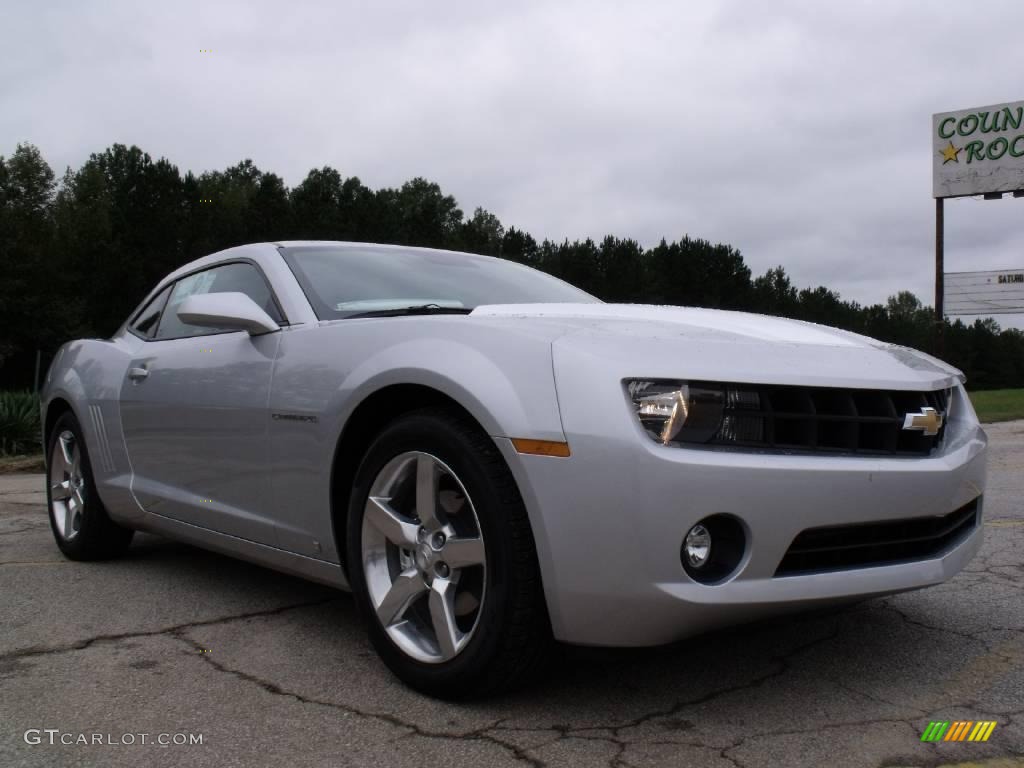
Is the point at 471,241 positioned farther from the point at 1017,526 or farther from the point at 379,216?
the point at 1017,526

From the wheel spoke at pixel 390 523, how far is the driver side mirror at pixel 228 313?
843 mm

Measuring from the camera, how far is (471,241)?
277 feet

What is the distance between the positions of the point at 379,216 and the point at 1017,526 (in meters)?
68.4

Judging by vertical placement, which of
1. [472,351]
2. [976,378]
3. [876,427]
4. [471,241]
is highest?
[471,241]

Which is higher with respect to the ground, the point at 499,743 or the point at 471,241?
the point at 471,241

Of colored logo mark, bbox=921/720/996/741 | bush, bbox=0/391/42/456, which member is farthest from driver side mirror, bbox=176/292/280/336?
bush, bbox=0/391/42/456

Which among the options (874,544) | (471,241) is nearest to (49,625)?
(874,544)

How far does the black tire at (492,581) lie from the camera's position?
2365 millimetres

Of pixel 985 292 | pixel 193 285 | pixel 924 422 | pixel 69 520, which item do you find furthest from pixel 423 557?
pixel 985 292

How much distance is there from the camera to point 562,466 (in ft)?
7.49

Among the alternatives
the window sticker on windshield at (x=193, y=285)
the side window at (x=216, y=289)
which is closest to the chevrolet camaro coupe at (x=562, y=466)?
the side window at (x=216, y=289)

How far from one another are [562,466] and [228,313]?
1.47 metres

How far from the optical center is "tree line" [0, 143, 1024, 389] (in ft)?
182

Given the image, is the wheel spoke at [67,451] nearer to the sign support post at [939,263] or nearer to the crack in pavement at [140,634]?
the crack in pavement at [140,634]
